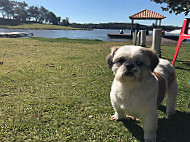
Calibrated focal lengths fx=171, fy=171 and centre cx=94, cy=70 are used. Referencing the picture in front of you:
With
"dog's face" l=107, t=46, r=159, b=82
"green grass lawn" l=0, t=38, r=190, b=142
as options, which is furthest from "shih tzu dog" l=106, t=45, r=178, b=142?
"green grass lawn" l=0, t=38, r=190, b=142

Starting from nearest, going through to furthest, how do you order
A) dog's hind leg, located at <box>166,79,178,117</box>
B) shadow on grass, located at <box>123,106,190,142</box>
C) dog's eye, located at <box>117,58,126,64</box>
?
dog's eye, located at <box>117,58,126,64</box> < shadow on grass, located at <box>123,106,190,142</box> < dog's hind leg, located at <box>166,79,178,117</box>

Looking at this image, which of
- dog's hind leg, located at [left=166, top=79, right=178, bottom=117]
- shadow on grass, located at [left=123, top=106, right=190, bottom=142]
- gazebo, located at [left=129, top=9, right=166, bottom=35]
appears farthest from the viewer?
gazebo, located at [left=129, top=9, right=166, bottom=35]

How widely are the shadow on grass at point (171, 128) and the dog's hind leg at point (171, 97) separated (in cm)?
16

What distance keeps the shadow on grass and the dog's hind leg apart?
0.16 meters

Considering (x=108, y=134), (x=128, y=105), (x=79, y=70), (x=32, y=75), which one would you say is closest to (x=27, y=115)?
(x=108, y=134)

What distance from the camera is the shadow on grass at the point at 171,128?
3090 millimetres

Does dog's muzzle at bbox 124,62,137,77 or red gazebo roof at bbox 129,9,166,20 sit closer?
dog's muzzle at bbox 124,62,137,77

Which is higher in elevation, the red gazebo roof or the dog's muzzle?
the red gazebo roof

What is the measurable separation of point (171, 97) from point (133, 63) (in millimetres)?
1648

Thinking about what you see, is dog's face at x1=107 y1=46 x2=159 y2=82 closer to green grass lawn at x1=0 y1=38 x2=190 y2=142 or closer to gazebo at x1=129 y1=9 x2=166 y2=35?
green grass lawn at x1=0 y1=38 x2=190 y2=142

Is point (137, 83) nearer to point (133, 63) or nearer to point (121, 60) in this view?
point (133, 63)

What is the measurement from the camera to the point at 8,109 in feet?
12.9

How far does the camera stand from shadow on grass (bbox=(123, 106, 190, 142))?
3090mm

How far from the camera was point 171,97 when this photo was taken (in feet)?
12.2
